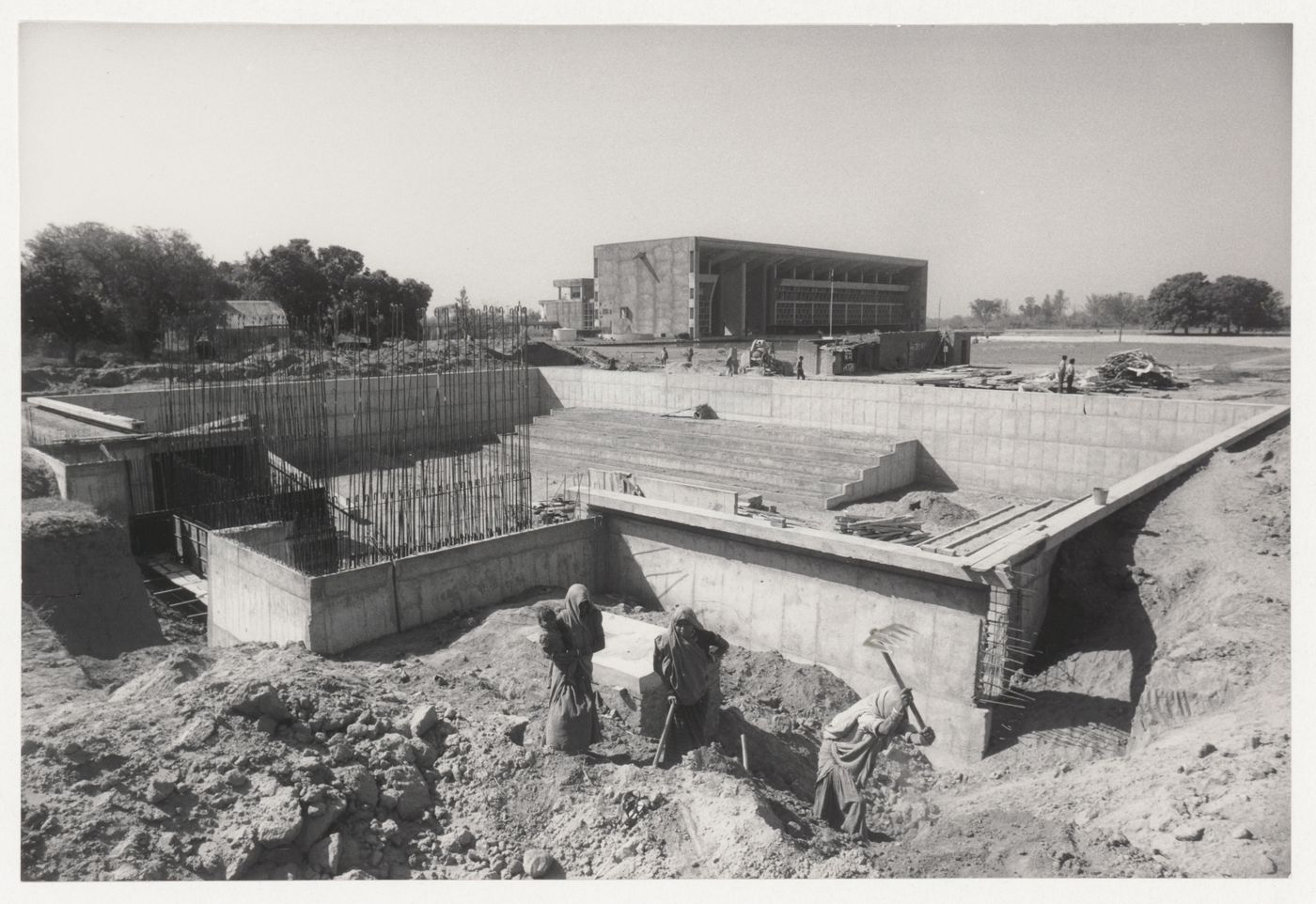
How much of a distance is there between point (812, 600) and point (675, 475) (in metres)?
7.05

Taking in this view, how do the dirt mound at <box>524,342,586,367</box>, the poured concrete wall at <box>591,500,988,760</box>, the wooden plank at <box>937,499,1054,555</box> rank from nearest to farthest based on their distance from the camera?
1. the poured concrete wall at <box>591,500,988,760</box>
2. the wooden plank at <box>937,499,1054,555</box>
3. the dirt mound at <box>524,342,586,367</box>

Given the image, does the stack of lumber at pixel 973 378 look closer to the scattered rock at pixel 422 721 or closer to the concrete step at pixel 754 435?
the concrete step at pixel 754 435

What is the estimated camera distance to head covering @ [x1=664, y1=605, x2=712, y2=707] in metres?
6.05

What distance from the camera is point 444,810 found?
5.34 m

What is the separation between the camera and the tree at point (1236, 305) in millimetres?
18344

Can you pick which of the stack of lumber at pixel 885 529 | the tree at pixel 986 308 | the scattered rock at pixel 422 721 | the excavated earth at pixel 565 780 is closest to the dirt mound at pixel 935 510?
the stack of lumber at pixel 885 529

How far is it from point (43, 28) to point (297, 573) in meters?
5.07

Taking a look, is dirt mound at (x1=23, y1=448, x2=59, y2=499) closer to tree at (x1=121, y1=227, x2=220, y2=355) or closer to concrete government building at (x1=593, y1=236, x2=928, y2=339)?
tree at (x1=121, y1=227, x2=220, y2=355)

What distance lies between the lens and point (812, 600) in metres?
9.37

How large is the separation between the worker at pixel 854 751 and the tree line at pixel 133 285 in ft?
46.9

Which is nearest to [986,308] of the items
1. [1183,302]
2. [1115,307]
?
[1115,307]

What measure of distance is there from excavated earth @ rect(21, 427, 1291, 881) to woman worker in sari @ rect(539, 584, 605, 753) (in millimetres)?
215

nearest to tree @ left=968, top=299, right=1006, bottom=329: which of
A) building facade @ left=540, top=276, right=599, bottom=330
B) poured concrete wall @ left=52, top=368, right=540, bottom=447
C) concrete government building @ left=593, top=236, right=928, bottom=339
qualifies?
concrete government building @ left=593, top=236, right=928, bottom=339
